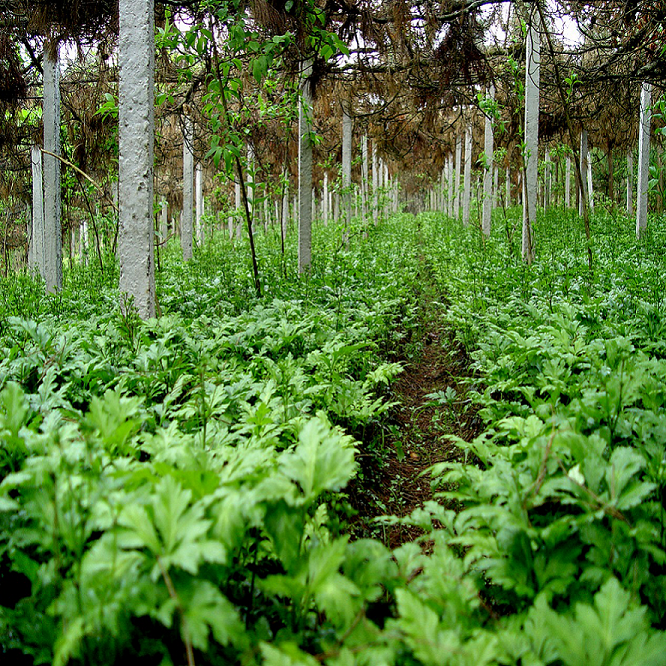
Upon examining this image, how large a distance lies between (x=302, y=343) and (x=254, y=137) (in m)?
8.00

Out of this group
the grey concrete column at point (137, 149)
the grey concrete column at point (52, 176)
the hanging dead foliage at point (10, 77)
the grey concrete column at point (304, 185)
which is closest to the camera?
the grey concrete column at point (137, 149)

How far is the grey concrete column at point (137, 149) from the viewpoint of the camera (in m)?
4.32

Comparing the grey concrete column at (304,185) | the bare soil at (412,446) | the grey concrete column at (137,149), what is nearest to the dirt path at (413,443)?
the bare soil at (412,446)

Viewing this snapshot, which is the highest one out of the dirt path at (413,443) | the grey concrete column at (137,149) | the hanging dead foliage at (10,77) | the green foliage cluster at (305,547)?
the hanging dead foliage at (10,77)

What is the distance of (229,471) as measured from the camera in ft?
5.40

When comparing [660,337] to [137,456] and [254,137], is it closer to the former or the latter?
[137,456]

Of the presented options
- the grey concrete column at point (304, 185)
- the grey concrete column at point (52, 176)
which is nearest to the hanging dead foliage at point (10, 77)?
the grey concrete column at point (52, 176)

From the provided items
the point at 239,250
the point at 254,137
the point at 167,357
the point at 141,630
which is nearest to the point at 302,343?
the point at 167,357

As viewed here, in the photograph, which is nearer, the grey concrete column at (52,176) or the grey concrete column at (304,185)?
the grey concrete column at (304,185)

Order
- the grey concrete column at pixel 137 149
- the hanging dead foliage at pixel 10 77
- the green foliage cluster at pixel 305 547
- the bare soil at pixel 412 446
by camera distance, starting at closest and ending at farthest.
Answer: the green foliage cluster at pixel 305 547 → the bare soil at pixel 412 446 → the grey concrete column at pixel 137 149 → the hanging dead foliage at pixel 10 77

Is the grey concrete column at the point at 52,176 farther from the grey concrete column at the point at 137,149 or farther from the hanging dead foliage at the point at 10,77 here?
the grey concrete column at the point at 137,149

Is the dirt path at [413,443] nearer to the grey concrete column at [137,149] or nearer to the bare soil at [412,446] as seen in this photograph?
the bare soil at [412,446]

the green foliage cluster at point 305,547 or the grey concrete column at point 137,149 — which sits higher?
the grey concrete column at point 137,149

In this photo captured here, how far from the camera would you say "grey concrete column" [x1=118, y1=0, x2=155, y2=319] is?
14.2 feet
